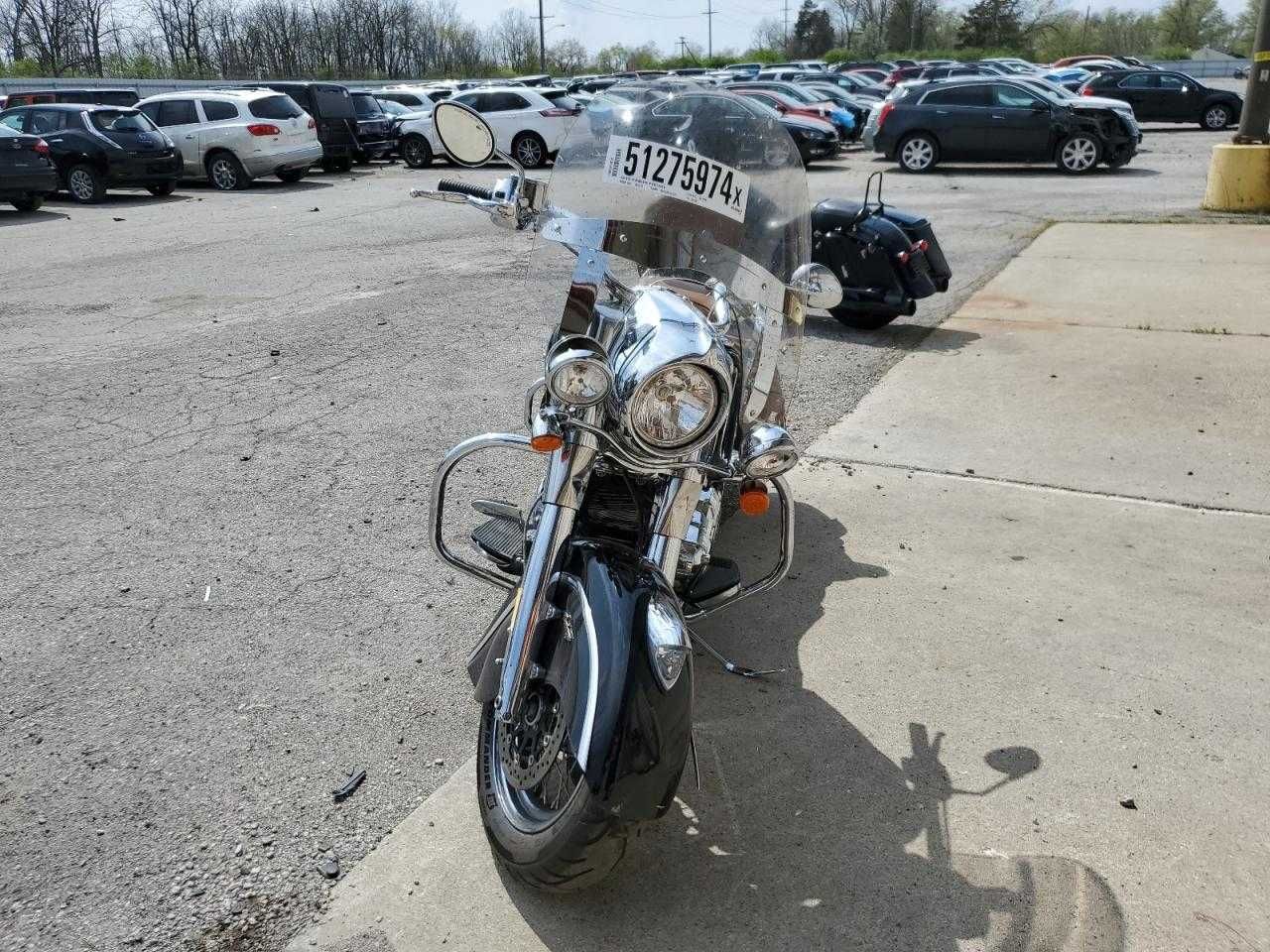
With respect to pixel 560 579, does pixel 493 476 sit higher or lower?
lower

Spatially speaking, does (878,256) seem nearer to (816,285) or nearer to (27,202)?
(816,285)

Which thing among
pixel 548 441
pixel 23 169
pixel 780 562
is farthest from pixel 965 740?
pixel 23 169

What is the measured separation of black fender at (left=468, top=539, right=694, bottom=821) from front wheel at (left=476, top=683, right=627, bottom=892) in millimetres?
66

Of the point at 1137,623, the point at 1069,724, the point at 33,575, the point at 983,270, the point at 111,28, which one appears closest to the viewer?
the point at 1069,724

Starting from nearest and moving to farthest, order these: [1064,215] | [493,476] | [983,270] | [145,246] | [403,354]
Answer: [493,476] < [403,354] < [983,270] < [145,246] < [1064,215]

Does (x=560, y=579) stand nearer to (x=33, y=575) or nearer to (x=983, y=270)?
(x=33, y=575)

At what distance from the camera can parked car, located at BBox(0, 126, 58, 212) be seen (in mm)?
15719

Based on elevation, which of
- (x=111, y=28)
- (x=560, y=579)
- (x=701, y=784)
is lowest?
(x=701, y=784)

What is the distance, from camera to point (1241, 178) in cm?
1327

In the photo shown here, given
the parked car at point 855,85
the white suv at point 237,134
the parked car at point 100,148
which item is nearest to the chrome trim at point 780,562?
the parked car at point 100,148

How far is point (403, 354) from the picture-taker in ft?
24.3

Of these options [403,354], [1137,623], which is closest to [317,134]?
[403,354]

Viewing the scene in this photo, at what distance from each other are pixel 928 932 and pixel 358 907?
1.34 metres

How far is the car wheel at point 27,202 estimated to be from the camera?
16.2 metres
